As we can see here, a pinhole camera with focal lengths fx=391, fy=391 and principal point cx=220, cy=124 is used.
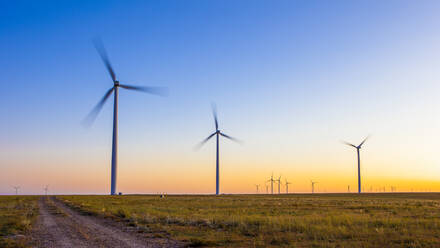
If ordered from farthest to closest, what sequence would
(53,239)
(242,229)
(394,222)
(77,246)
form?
(394,222) → (242,229) → (53,239) → (77,246)

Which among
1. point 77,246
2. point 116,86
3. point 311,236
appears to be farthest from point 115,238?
point 116,86

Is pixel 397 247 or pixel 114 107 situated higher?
pixel 114 107

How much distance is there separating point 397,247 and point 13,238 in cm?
2029

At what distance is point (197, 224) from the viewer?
3002 centimetres

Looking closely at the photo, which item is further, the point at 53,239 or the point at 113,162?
the point at 113,162

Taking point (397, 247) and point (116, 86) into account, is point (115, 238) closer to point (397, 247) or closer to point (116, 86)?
point (397, 247)

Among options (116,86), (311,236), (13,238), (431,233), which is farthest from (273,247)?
(116,86)

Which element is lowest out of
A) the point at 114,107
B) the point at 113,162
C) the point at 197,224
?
the point at 197,224

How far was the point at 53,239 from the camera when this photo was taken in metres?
21.4

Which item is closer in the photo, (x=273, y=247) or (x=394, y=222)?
(x=273, y=247)

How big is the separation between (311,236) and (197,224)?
10147 millimetres

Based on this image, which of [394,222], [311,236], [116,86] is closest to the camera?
[311,236]

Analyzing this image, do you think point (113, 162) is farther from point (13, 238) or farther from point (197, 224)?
point (13, 238)

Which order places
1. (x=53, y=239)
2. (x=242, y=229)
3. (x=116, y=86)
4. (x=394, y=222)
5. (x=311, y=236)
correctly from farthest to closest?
(x=116, y=86) → (x=394, y=222) → (x=242, y=229) → (x=311, y=236) → (x=53, y=239)
